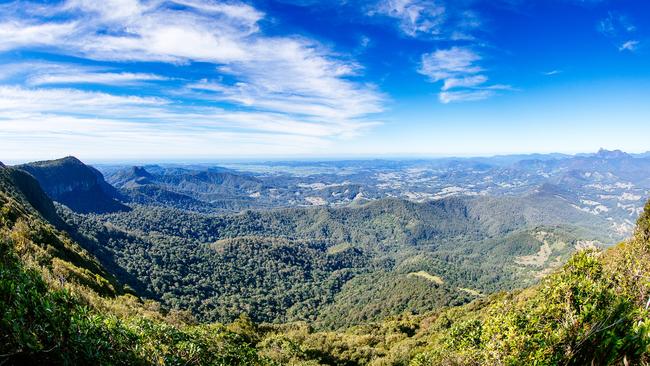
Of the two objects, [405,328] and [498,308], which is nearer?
[498,308]

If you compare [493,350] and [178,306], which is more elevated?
[493,350]

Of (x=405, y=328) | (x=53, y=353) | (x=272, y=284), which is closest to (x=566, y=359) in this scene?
(x=53, y=353)

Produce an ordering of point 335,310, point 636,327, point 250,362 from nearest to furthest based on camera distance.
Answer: point 636,327 → point 250,362 → point 335,310

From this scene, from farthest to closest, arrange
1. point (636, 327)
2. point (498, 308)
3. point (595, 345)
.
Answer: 1. point (498, 308)
2. point (595, 345)
3. point (636, 327)

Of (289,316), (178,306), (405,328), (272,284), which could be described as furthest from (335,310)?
(405,328)

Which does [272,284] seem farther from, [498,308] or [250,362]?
[498,308]

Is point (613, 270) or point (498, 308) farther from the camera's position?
point (498, 308)

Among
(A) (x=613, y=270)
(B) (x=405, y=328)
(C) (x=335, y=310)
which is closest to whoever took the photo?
(A) (x=613, y=270)

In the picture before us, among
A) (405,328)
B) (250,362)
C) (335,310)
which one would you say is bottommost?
(335,310)

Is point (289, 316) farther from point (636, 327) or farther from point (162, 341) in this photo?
point (636, 327)
